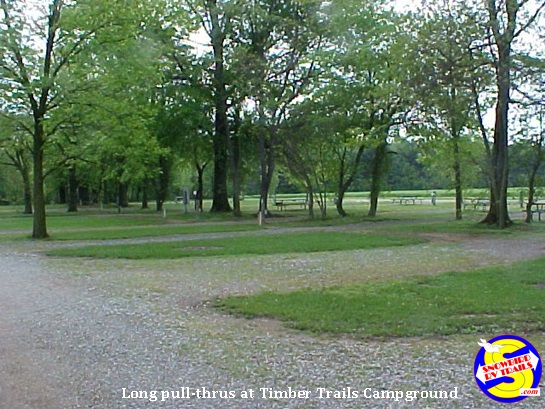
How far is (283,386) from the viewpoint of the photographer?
4.78m

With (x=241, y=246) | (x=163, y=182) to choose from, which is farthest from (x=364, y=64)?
(x=163, y=182)

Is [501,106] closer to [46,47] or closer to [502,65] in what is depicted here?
[502,65]

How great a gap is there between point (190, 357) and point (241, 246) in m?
10.2

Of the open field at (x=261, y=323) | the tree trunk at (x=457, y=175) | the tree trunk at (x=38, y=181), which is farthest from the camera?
the tree trunk at (x=457, y=175)

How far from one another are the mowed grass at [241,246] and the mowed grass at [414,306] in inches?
223

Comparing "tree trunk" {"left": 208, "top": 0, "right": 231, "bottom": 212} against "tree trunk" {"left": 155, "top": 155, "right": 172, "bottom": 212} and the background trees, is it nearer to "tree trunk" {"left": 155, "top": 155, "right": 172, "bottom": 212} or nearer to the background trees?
the background trees

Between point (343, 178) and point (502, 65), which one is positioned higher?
point (502, 65)

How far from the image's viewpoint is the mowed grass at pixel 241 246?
14.5 m

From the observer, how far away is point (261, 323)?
6.97 m

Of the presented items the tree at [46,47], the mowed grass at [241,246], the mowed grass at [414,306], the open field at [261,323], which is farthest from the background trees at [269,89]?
the mowed grass at [414,306]

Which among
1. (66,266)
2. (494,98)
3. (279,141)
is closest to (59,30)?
(66,266)

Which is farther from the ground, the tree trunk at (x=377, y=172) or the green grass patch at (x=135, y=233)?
the tree trunk at (x=377, y=172)

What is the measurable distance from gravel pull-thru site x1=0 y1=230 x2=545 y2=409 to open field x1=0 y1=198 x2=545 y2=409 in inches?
0.8

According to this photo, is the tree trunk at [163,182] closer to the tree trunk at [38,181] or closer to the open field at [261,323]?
the tree trunk at [38,181]
